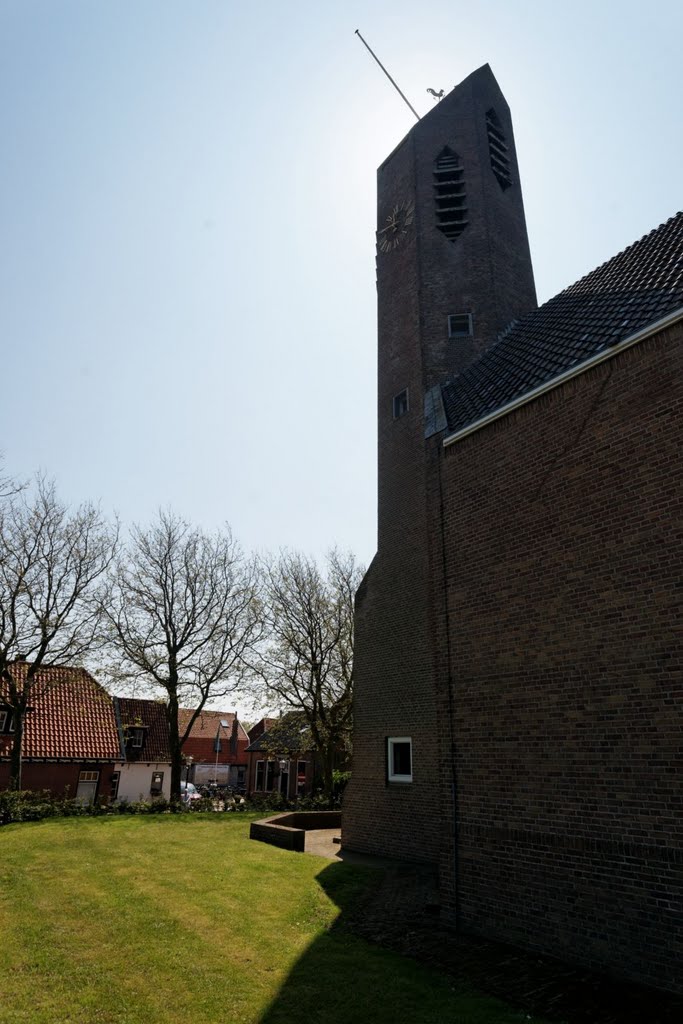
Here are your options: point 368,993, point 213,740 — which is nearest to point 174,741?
point 368,993

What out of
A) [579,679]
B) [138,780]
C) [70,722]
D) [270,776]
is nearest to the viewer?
[579,679]

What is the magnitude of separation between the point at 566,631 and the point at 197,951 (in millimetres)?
6241

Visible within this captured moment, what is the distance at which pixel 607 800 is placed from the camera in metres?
7.60

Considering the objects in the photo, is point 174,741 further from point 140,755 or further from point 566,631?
point 566,631

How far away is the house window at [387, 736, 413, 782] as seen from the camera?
15.3m

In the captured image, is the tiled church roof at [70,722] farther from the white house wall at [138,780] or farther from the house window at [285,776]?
the house window at [285,776]

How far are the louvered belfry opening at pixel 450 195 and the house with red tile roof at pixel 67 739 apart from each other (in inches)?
972

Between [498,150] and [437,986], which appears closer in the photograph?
[437,986]

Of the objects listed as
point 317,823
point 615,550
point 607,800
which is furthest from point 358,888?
point 317,823

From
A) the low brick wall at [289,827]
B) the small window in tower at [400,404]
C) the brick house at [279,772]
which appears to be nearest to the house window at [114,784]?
the brick house at [279,772]

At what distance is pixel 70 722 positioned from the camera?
33.6 meters

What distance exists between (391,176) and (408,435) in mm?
10918

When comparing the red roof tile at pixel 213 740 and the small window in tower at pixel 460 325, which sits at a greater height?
the small window in tower at pixel 460 325

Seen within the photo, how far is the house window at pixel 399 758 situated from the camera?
1530 cm
